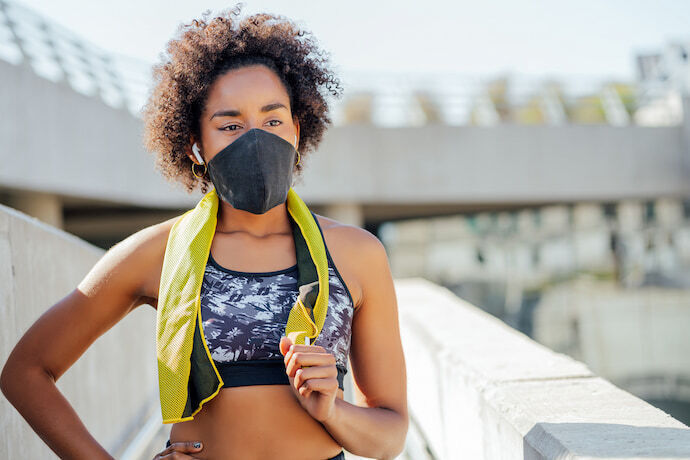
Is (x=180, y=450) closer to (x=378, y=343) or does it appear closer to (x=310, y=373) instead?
(x=310, y=373)

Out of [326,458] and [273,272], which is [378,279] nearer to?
[273,272]

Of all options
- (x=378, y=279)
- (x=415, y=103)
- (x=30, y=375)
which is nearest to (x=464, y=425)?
(x=378, y=279)

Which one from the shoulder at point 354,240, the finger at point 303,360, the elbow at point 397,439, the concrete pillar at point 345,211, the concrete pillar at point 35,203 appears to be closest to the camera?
the finger at point 303,360

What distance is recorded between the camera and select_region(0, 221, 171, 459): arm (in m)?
1.86

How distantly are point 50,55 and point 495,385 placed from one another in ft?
42.1

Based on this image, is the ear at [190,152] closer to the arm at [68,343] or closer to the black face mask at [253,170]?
the black face mask at [253,170]

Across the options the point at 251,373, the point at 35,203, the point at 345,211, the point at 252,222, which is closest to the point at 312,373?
the point at 251,373

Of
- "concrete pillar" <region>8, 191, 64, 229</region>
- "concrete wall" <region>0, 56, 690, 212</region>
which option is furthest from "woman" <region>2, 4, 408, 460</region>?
"concrete wall" <region>0, 56, 690, 212</region>

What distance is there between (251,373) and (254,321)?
137 millimetres

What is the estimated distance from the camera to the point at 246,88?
6.85 feet

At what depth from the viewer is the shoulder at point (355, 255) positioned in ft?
6.69

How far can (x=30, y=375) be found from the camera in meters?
1.87

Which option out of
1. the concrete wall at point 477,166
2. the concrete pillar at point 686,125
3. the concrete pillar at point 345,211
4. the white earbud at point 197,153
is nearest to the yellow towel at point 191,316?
the white earbud at point 197,153

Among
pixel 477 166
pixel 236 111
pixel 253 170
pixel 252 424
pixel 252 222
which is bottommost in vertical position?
pixel 477 166
